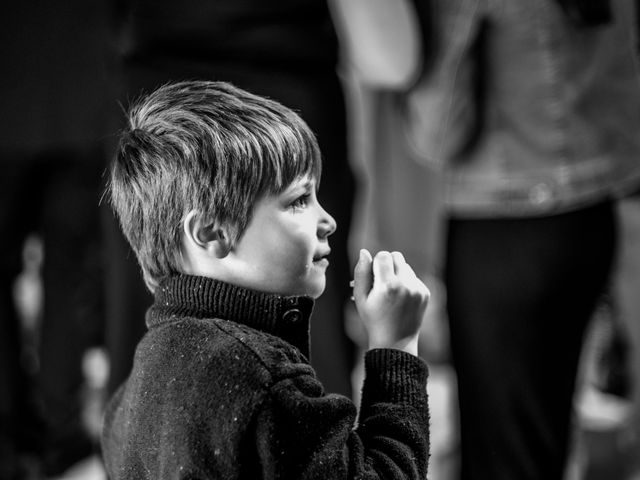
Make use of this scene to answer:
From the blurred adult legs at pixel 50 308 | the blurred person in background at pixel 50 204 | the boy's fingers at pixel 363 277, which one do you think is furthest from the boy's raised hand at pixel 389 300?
the blurred adult legs at pixel 50 308

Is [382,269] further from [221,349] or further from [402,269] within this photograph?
[221,349]

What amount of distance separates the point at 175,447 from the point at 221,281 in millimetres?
123

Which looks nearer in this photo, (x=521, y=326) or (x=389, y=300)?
(x=389, y=300)

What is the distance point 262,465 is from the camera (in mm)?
570

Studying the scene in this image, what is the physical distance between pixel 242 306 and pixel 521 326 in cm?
53

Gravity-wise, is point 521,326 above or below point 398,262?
below

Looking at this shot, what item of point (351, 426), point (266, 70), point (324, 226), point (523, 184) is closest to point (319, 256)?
point (324, 226)

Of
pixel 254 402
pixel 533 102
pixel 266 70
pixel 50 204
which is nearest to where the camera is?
pixel 254 402

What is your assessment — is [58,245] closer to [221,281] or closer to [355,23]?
[355,23]

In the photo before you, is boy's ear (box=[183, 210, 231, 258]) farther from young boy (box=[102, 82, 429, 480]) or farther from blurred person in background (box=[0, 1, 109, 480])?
blurred person in background (box=[0, 1, 109, 480])

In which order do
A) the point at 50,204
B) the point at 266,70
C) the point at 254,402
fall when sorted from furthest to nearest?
the point at 50,204 → the point at 266,70 → the point at 254,402

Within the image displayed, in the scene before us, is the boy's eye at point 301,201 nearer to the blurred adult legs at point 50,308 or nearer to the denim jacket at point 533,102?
the denim jacket at point 533,102

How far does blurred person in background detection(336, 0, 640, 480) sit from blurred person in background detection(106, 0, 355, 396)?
16 cm

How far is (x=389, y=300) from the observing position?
605 mm
